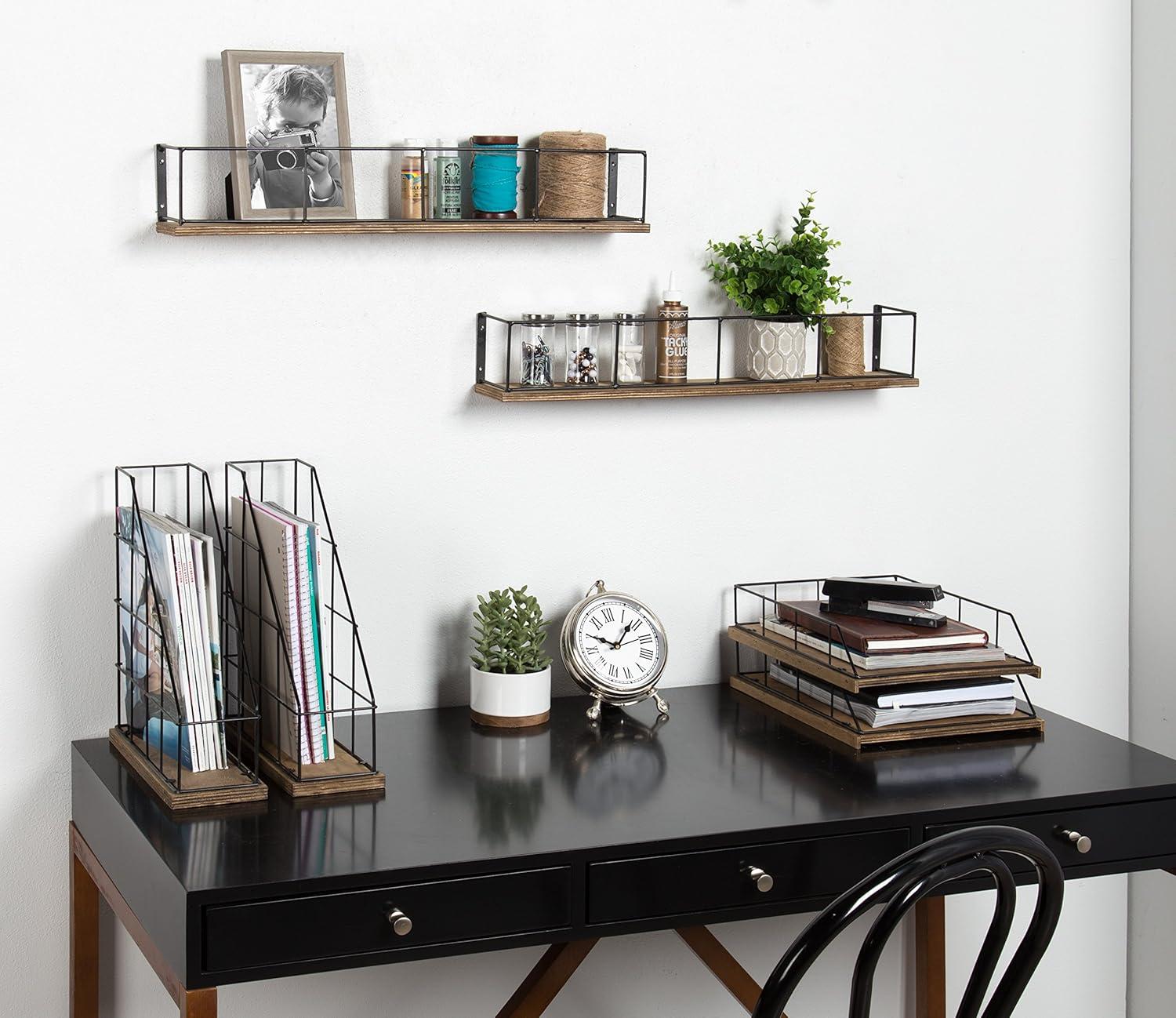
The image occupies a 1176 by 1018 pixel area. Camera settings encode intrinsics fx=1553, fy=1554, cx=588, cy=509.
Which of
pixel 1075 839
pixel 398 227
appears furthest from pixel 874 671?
pixel 398 227

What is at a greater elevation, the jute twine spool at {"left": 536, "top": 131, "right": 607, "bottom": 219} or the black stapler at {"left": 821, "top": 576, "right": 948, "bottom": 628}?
the jute twine spool at {"left": 536, "top": 131, "right": 607, "bottom": 219}

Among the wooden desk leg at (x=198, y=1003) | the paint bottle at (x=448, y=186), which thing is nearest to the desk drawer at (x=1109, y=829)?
the wooden desk leg at (x=198, y=1003)

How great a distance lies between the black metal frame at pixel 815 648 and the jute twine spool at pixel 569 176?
600mm

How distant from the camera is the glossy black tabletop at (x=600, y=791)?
5.31 feet

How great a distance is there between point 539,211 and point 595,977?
43.6 inches

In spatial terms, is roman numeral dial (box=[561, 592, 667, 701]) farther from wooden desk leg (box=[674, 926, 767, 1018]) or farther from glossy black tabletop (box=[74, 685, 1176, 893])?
wooden desk leg (box=[674, 926, 767, 1018])

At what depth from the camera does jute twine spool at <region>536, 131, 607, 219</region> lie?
2047mm

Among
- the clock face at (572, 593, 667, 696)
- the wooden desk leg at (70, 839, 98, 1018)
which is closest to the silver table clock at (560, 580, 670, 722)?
the clock face at (572, 593, 667, 696)

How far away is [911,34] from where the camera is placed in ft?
7.47

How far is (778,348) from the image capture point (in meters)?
2.19

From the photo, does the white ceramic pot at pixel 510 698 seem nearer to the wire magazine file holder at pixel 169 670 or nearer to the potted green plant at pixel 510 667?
the potted green plant at pixel 510 667

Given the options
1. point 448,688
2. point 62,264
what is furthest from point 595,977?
point 62,264

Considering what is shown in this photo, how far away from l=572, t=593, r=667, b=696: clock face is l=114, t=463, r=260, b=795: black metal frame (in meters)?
0.45

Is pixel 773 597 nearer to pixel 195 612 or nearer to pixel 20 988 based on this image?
pixel 195 612
